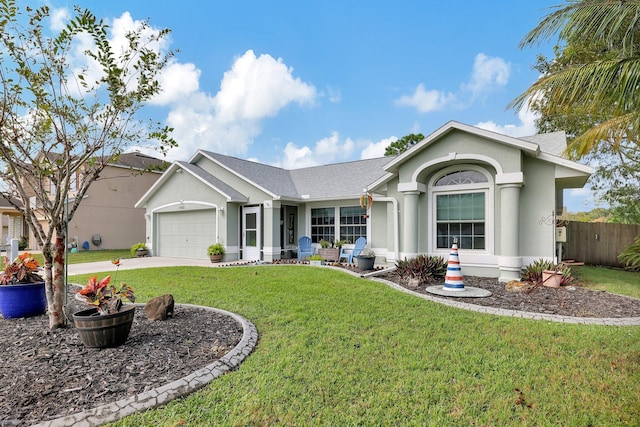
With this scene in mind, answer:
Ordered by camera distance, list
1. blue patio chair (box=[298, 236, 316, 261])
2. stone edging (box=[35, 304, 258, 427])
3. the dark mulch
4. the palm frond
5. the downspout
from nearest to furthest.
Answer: stone edging (box=[35, 304, 258, 427]) < the dark mulch < the palm frond < the downspout < blue patio chair (box=[298, 236, 316, 261])

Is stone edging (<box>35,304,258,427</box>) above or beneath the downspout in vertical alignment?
beneath

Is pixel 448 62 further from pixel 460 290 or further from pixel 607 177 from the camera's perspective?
pixel 607 177

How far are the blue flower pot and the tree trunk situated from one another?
126 centimetres

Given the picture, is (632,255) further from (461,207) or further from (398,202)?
(398,202)

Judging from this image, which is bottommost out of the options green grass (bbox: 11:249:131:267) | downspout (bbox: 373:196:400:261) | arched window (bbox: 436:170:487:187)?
green grass (bbox: 11:249:131:267)

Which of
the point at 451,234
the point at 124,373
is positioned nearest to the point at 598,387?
the point at 124,373

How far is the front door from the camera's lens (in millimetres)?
14350

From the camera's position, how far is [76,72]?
479 centimetres

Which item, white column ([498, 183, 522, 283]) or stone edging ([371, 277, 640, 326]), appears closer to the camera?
stone edging ([371, 277, 640, 326])

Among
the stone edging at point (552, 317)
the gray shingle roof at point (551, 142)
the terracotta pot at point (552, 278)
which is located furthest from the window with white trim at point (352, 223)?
the stone edging at point (552, 317)

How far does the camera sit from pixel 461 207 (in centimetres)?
995

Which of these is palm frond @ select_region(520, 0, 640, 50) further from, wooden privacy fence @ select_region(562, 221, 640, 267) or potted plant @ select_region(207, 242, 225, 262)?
potted plant @ select_region(207, 242, 225, 262)

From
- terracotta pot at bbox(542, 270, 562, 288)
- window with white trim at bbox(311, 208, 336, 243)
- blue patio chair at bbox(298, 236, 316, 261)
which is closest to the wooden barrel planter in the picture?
terracotta pot at bbox(542, 270, 562, 288)

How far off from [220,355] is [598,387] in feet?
13.2
